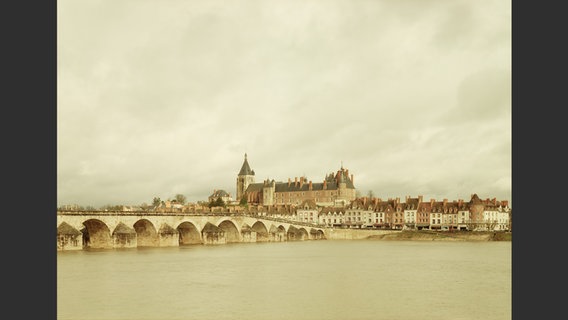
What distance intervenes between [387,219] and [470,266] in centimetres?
7045

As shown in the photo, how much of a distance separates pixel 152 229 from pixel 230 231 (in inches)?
583

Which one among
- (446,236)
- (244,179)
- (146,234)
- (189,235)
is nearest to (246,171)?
(244,179)

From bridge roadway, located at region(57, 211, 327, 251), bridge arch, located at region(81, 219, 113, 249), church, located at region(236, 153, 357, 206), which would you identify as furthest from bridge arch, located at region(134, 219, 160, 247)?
church, located at region(236, 153, 357, 206)

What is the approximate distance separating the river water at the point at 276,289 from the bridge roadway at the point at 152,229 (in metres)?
6.25

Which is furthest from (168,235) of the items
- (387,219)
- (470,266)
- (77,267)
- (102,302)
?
(387,219)

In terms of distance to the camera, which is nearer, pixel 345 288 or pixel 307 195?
pixel 345 288

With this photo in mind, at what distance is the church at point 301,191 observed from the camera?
418 ft

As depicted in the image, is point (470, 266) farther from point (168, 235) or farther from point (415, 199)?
point (415, 199)

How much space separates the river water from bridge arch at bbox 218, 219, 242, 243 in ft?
89.4

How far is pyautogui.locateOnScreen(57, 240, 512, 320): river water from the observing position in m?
21.2

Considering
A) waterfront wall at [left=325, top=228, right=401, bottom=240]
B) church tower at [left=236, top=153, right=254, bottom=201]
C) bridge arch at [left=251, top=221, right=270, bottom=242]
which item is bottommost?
waterfront wall at [left=325, top=228, right=401, bottom=240]

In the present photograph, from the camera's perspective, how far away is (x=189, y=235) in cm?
6375

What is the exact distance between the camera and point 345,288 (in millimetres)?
27359

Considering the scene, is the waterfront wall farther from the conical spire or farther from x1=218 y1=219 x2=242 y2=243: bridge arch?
the conical spire
